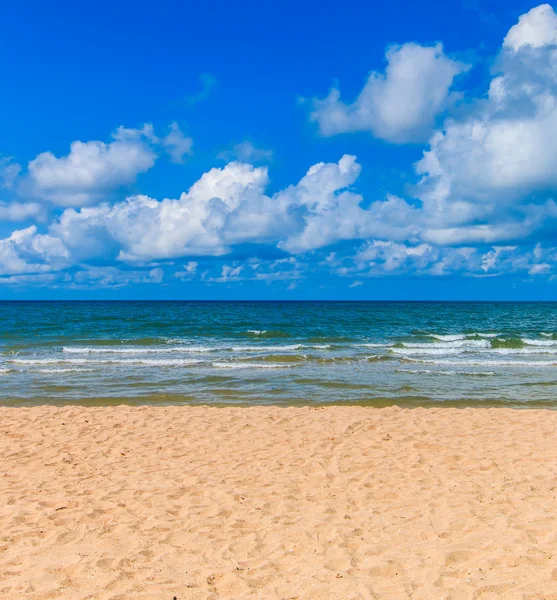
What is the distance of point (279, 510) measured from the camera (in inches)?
280

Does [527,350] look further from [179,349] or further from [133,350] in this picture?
[133,350]

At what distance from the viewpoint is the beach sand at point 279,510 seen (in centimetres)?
524

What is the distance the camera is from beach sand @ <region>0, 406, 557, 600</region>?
5242 millimetres

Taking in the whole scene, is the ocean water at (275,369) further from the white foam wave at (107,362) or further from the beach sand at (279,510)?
A: the beach sand at (279,510)

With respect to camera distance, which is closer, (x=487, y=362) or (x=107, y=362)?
(x=107, y=362)

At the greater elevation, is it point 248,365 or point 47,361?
point 47,361

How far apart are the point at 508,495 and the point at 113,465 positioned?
6.45 metres

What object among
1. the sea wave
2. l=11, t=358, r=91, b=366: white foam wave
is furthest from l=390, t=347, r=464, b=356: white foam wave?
l=11, t=358, r=91, b=366: white foam wave

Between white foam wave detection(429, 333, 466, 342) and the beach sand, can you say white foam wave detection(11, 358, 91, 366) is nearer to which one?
the beach sand

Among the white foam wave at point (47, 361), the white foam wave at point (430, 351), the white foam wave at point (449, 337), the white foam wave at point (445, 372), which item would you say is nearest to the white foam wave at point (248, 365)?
the white foam wave at point (445, 372)

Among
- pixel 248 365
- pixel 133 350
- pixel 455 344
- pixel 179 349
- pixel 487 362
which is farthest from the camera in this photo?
pixel 455 344

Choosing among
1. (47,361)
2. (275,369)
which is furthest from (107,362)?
(275,369)

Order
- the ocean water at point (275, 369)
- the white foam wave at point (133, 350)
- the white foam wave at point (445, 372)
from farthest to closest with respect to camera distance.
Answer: the white foam wave at point (133, 350) < the white foam wave at point (445, 372) < the ocean water at point (275, 369)

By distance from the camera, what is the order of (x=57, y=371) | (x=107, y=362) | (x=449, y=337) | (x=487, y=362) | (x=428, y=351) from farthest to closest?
1. (x=449, y=337)
2. (x=428, y=351)
3. (x=487, y=362)
4. (x=107, y=362)
5. (x=57, y=371)
